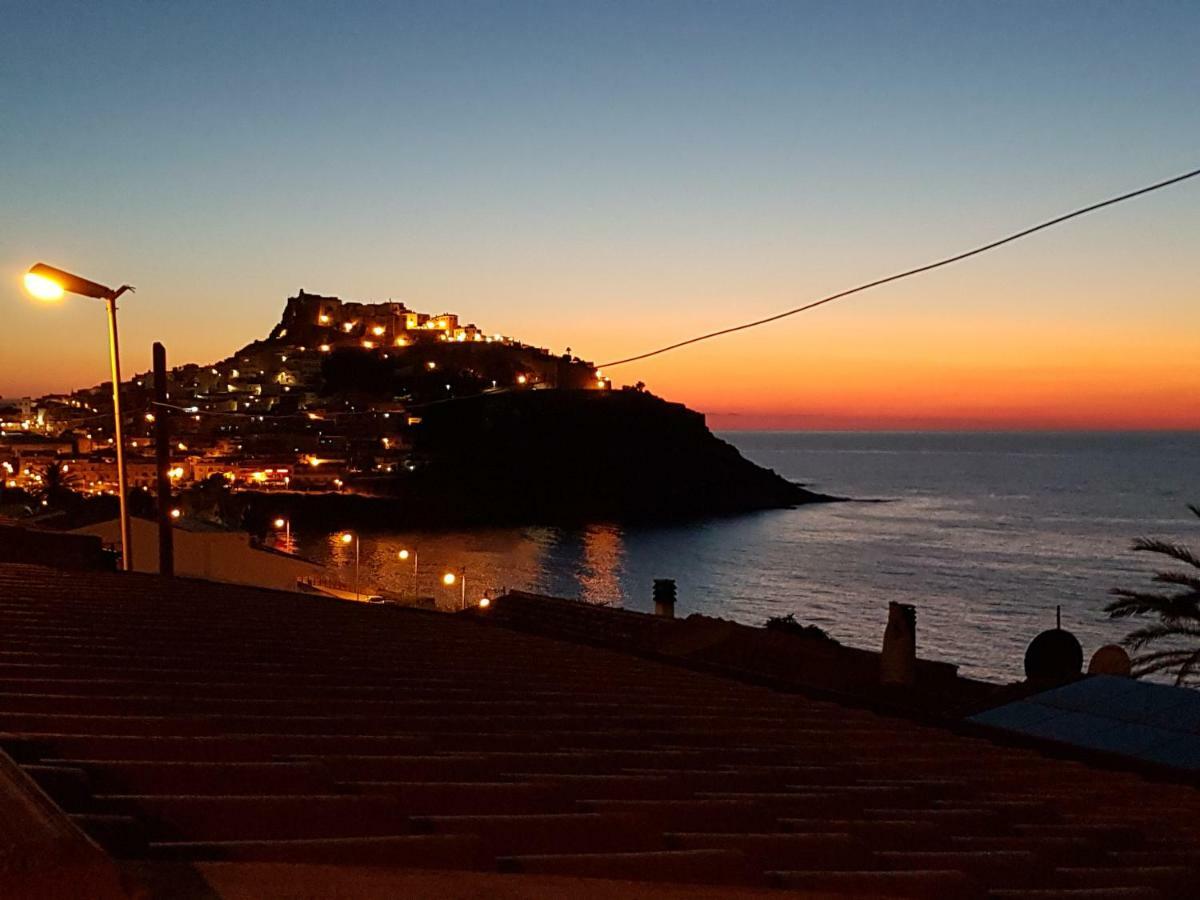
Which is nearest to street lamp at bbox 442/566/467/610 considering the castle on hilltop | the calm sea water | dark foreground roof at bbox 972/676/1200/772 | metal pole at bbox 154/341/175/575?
the calm sea water

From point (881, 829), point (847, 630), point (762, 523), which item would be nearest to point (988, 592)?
point (847, 630)

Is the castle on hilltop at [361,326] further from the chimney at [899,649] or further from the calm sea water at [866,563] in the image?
the chimney at [899,649]

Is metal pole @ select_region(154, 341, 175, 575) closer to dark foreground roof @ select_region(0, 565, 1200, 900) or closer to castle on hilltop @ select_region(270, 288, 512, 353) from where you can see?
dark foreground roof @ select_region(0, 565, 1200, 900)

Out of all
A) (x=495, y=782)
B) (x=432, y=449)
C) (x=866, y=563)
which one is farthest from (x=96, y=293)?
(x=432, y=449)

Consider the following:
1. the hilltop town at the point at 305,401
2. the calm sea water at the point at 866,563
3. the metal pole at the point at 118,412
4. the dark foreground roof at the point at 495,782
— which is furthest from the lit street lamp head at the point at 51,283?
the hilltop town at the point at 305,401

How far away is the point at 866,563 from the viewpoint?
71938mm

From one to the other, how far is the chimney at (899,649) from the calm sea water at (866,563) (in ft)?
99.8

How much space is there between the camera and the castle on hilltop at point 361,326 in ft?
546

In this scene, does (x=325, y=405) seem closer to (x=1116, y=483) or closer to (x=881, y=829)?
(x=1116, y=483)

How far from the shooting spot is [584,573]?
7012 cm

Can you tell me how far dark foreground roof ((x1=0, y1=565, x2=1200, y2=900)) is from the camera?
1.96 metres

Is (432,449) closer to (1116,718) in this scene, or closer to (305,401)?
(305,401)

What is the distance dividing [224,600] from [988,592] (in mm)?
57322

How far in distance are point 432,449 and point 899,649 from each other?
110078mm
